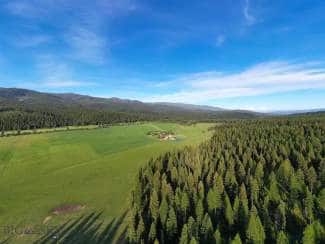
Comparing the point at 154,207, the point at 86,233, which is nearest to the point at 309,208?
the point at 154,207

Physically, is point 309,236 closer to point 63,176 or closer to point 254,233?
point 254,233

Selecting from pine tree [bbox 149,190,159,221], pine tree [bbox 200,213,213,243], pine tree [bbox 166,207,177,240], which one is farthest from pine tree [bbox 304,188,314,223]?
pine tree [bbox 149,190,159,221]

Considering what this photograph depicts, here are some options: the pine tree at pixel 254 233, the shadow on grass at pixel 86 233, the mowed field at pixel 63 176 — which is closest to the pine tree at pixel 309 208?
the pine tree at pixel 254 233

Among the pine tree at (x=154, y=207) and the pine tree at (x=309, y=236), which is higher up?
the pine tree at (x=309, y=236)

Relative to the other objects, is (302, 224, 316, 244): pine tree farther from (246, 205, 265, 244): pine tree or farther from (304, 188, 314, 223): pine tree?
(304, 188, 314, 223): pine tree

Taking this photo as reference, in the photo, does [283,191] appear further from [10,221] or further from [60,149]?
[60,149]

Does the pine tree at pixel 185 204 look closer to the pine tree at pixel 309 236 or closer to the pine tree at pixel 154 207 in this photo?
the pine tree at pixel 154 207
